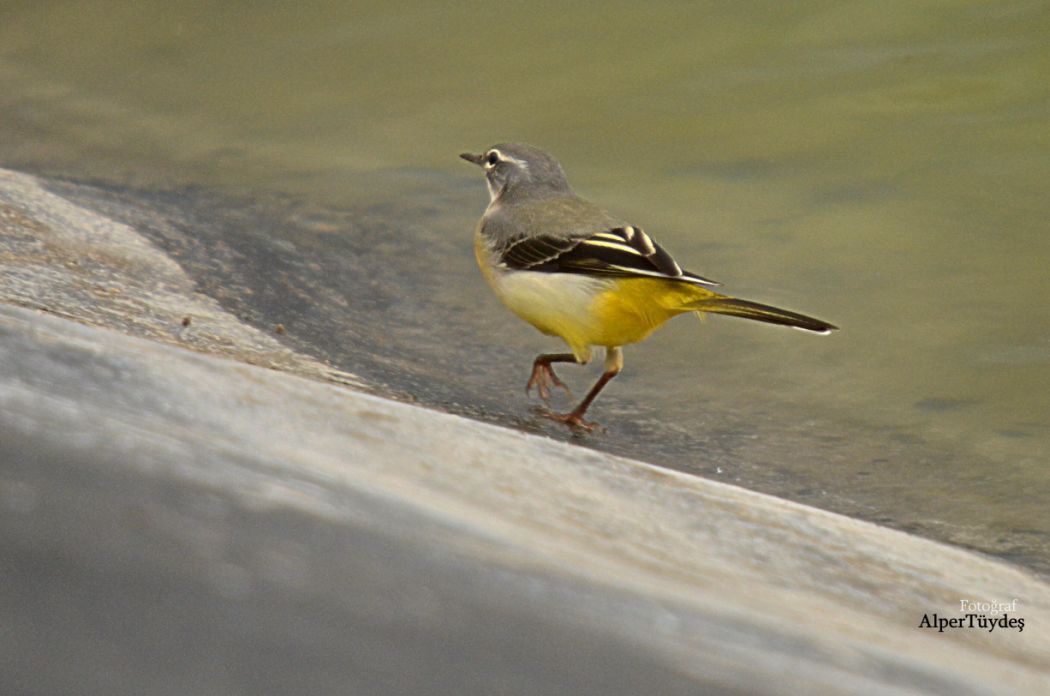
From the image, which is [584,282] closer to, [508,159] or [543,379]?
[543,379]

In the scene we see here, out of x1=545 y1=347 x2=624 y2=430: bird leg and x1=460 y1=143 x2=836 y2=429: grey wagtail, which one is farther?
x1=545 y1=347 x2=624 y2=430: bird leg

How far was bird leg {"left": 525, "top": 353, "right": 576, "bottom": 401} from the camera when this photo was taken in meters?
5.40

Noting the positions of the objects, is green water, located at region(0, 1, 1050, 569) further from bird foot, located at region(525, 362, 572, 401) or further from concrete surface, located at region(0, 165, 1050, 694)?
concrete surface, located at region(0, 165, 1050, 694)

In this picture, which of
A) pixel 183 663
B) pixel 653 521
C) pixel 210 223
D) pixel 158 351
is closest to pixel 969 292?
pixel 210 223

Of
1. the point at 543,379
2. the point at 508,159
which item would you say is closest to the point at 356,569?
the point at 543,379

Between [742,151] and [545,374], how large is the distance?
357 cm

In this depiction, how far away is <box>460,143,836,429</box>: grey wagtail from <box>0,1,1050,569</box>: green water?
0.62m

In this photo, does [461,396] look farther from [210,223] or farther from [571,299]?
[210,223]

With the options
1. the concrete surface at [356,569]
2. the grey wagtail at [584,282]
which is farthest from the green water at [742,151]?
the concrete surface at [356,569]

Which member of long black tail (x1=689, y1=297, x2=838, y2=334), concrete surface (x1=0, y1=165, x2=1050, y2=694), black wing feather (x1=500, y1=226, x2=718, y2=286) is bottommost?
concrete surface (x1=0, y1=165, x2=1050, y2=694)

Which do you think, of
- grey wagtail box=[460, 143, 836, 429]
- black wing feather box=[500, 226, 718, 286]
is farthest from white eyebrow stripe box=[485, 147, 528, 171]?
black wing feather box=[500, 226, 718, 286]

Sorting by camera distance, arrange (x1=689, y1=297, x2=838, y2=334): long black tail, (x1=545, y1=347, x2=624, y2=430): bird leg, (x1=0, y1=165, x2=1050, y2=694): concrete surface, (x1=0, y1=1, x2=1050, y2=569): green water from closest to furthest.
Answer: (x1=0, y1=165, x2=1050, y2=694): concrete surface → (x1=689, y1=297, x2=838, y2=334): long black tail → (x1=545, y1=347, x2=624, y2=430): bird leg → (x1=0, y1=1, x2=1050, y2=569): green water

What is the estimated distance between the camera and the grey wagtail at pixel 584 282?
482cm

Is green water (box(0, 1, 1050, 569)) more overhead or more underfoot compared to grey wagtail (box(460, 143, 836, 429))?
more overhead
